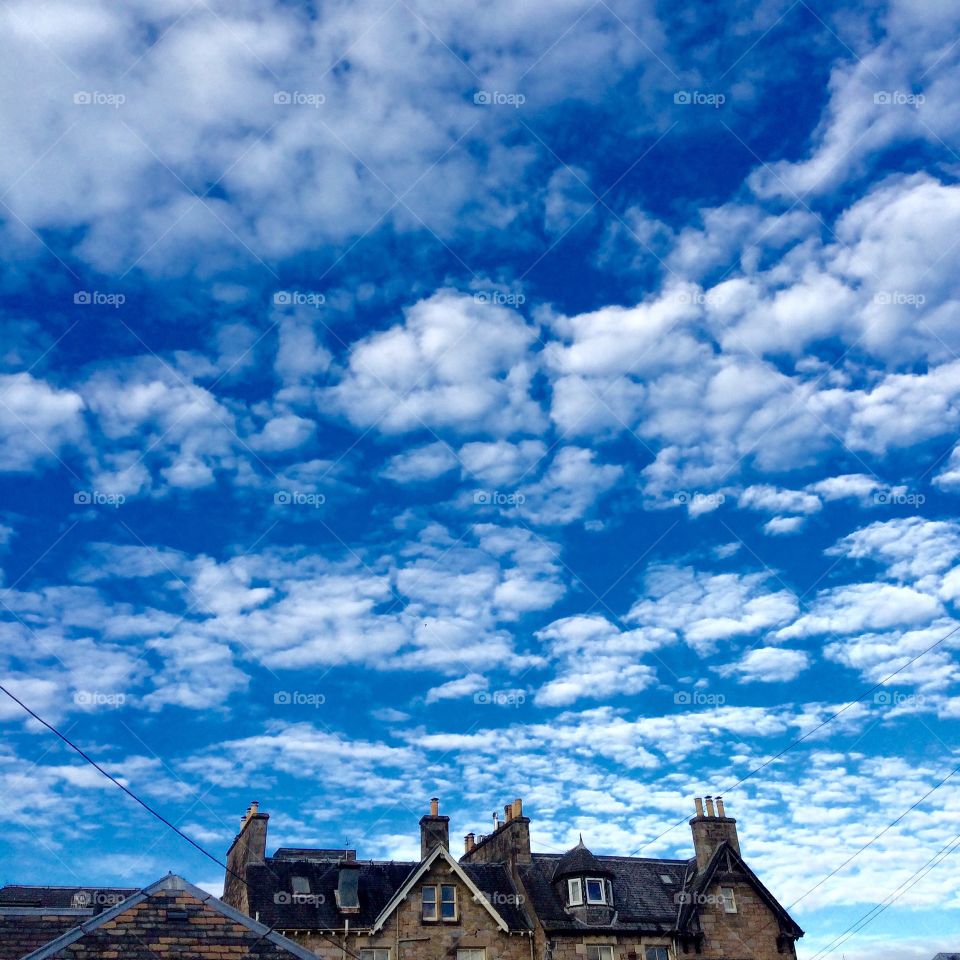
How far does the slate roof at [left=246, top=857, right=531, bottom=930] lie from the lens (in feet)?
123

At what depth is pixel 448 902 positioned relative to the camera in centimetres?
3891

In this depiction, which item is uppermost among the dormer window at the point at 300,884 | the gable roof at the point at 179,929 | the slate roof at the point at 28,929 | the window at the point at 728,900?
the dormer window at the point at 300,884

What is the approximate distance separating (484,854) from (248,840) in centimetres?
1258

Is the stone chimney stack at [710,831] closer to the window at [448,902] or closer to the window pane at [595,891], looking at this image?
the window pane at [595,891]

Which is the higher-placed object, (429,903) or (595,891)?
(595,891)

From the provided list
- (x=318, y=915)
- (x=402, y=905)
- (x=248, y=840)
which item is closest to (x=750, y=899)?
(x=402, y=905)

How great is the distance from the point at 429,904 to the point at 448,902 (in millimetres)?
818

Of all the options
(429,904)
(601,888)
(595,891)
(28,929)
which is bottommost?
(28,929)

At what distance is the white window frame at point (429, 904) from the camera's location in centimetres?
3838

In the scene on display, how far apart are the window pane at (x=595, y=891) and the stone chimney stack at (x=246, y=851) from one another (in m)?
14.7

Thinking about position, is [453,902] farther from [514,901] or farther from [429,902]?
[514,901]

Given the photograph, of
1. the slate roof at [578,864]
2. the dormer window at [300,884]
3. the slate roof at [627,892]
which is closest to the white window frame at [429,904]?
the slate roof at [627,892]

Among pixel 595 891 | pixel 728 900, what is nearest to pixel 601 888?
pixel 595 891

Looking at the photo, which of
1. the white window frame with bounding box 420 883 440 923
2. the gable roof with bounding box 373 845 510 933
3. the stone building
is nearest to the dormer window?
the stone building
